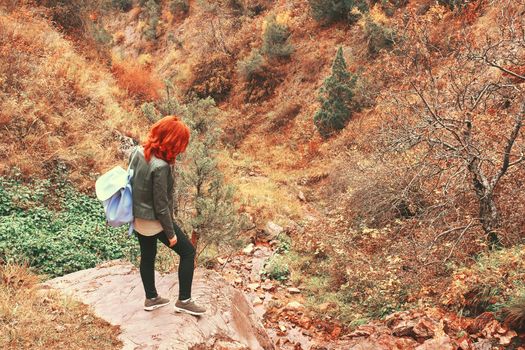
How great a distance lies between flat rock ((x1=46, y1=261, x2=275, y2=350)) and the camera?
3.80 m

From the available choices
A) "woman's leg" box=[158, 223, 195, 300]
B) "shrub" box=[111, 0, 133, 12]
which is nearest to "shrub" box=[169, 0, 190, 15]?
"shrub" box=[111, 0, 133, 12]

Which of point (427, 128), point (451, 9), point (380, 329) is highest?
point (451, 9)

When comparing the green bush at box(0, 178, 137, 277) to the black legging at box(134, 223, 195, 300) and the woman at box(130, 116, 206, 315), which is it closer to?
the black legging at box(134, 223, 195, 300)

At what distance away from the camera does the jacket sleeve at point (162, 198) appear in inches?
140

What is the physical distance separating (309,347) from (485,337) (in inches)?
91.0

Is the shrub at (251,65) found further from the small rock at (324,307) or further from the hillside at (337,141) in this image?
the small rock at (324,307)

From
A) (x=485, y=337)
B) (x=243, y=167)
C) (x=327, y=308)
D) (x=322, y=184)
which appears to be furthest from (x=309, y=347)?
(x=243, y=167)

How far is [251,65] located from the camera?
20.1 meters

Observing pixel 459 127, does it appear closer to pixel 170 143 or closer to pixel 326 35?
pixel 170 143

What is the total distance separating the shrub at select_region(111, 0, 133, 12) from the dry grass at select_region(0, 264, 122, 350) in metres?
29.7

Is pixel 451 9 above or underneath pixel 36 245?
above

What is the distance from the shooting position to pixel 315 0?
20.5 m

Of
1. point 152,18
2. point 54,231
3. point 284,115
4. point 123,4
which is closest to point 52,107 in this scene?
point 54,231

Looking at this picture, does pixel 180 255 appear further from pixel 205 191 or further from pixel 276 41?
pixel 276 41
